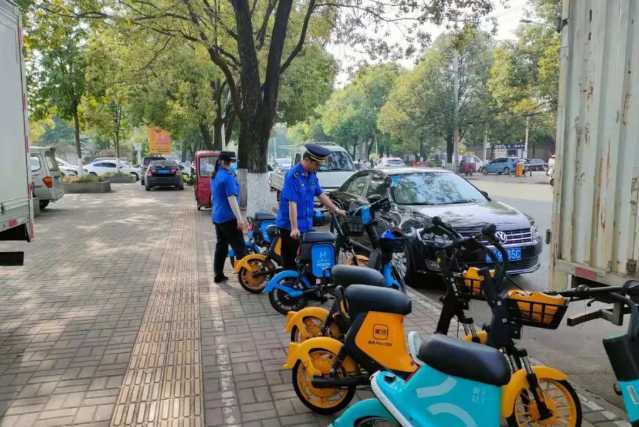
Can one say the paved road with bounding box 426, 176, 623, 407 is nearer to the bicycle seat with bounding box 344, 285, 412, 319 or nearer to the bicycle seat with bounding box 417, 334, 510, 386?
the bicycle seat with bounding box 344, 285, 412, 319

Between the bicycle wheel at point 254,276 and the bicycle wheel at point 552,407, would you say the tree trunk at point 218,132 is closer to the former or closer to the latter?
the bicycle wheel at point 254,276

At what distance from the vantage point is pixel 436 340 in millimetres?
2369

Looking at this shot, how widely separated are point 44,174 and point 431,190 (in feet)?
37.7

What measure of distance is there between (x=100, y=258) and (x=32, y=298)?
2430 millimetres

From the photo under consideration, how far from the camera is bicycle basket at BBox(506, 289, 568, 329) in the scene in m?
2.68

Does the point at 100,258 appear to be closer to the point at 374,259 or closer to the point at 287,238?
the point at 287,238

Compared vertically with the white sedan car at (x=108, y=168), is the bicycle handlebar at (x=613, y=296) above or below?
below

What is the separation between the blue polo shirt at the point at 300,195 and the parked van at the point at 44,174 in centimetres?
1127

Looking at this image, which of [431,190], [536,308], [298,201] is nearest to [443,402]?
[536,308]

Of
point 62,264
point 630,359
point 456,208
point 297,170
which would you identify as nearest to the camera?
point 630,359

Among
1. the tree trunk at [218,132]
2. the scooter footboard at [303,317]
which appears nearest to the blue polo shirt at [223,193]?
the scooter footboard at [303,317]

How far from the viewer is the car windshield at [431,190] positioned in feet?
24.8

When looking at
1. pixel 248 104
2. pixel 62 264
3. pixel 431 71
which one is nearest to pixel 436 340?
pixel 62 264

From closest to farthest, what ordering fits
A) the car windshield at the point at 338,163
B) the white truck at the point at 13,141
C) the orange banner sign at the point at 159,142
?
the white truck at the point at 13,141, the car windshield at the point at 338,163, the orange banner sign at the point at 159,142
